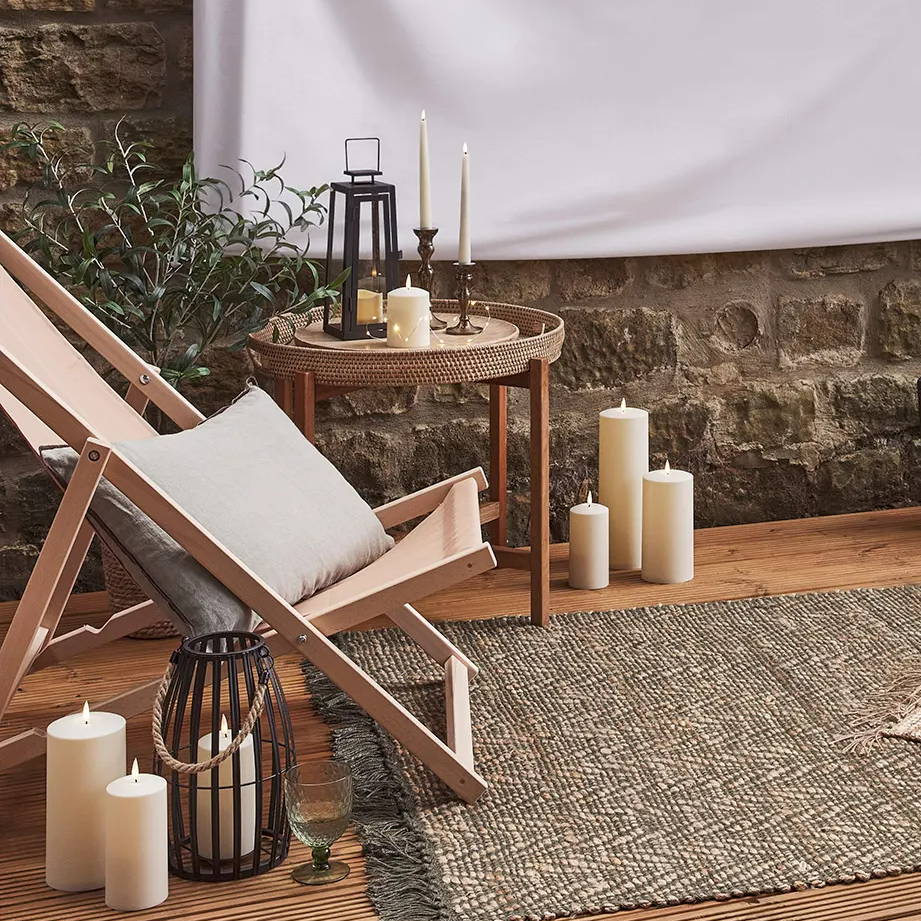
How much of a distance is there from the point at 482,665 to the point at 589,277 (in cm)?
108

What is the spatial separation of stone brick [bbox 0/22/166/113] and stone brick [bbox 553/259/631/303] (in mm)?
997

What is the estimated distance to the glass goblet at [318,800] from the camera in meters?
1.73

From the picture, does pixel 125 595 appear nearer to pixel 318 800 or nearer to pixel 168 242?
pixel 168 242

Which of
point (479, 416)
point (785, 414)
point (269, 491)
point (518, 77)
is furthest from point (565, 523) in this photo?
point (269, 491)

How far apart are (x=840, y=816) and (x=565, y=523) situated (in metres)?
1.41

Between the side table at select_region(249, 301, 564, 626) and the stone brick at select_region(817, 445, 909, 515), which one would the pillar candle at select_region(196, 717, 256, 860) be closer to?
the side table at select_region(249, 301, 564, 626)

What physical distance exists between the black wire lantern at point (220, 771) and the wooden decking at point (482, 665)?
0.04 metres

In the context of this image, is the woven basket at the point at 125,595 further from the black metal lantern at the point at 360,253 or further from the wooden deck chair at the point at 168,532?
the black metal lantern at the point at 360,253

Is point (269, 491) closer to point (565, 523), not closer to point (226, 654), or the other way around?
point (226, 654)

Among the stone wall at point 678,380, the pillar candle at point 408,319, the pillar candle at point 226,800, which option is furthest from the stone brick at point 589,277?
the pillar candle at point 226,800

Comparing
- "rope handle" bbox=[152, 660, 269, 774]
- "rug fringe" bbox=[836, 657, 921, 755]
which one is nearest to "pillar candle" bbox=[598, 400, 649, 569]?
"rug fringe" bbox=[836, 657, 921, 755]

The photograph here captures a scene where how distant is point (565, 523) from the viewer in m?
3.29

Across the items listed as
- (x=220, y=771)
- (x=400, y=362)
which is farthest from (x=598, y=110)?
(x=220, y=771)

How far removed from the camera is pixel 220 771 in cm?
178
